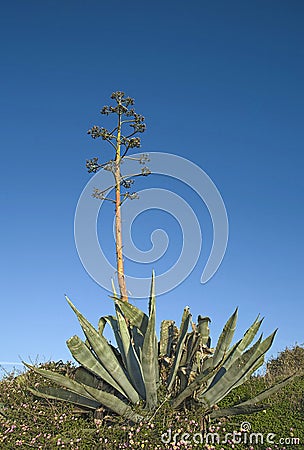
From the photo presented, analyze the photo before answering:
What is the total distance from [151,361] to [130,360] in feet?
1.74

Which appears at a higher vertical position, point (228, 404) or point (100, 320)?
point (100, 320)

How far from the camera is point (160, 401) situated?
6730mm

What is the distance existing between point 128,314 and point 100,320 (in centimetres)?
72

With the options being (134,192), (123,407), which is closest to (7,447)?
(123,407)

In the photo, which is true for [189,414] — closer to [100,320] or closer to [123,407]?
[123,407]

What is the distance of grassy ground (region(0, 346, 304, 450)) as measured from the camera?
20.4 ft

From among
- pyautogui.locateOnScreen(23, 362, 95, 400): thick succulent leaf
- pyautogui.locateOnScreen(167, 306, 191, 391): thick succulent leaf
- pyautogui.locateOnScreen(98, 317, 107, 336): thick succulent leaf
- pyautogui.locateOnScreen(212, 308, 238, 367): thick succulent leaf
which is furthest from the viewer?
pyautogui.locateOnScreen(98, 317, 107, 336): thick succulent leaf

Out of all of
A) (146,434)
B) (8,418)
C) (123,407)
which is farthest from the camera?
(8,418)

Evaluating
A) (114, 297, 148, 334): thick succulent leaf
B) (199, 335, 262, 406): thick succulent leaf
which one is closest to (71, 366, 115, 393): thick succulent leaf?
(114, 297, 148, 334): thick succulent leaf

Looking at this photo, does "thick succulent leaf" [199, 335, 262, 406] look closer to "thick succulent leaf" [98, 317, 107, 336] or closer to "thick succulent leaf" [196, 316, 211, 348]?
"thick succulent leaf" [196, 316, 211, 348]

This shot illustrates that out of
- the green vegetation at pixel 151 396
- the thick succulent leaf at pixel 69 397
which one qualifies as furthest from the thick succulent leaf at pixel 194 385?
the thick succulent leaf at pixel 69 397

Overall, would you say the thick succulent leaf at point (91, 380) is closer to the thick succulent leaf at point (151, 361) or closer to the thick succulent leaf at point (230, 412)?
the thick succulent leaf at point (151, 361)

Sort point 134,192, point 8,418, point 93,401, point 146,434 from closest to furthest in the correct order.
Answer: point 146,434, point 93,401, point 8,418, point 134,192

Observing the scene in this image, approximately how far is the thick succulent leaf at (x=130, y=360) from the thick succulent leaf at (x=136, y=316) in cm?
26
